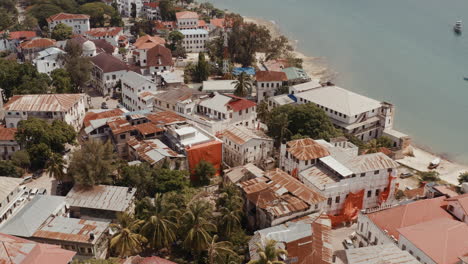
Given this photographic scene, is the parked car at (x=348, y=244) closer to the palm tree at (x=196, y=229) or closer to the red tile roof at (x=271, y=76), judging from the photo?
the palm tree at (x=196, y=229)

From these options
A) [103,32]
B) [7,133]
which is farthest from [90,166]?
[103,32]

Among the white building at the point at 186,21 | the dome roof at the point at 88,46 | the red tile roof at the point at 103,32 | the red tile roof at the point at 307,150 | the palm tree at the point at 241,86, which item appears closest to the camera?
the red tile roof at the point at 307,150

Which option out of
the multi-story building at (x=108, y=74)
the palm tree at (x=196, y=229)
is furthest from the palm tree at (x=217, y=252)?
the multi-story building at (x=108, y=74)

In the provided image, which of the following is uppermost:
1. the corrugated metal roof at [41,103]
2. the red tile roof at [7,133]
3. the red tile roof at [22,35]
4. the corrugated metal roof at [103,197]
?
the red tile roof at [22,35]

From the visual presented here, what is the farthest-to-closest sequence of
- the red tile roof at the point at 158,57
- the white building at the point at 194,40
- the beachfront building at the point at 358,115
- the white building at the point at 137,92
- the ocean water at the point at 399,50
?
1. the white building at the point at 194,40
2. the red tile roof at the point at 158,57
3. the ocean water at the point at 399,50
4. the white building at the point at 137,92
5. the beachfront building at the point at 358,115

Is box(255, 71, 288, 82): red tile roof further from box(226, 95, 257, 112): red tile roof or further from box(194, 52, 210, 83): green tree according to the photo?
box(226, 95, 257, 112): red tile roof

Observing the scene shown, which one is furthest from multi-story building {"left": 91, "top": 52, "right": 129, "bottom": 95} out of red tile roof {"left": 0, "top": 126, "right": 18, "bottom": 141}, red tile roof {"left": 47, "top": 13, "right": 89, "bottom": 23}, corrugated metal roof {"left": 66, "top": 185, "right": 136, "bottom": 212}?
red tile roof {"left": 47, "top": 13, "right": 89, "bottom": 23}

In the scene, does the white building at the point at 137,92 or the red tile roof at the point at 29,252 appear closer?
the red tile roof at the point at 29,252
